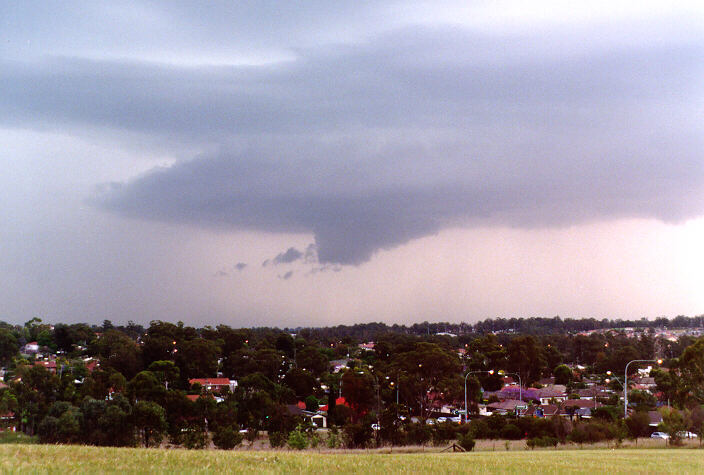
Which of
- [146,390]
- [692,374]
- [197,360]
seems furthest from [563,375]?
[146,390]

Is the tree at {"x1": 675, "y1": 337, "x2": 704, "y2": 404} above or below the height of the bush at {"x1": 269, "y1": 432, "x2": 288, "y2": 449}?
above

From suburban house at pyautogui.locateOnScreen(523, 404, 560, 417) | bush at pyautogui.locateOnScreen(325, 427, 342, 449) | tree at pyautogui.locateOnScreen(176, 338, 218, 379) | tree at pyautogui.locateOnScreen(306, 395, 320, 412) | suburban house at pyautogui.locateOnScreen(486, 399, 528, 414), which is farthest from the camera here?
tree at pyautogui.locateOnScreen(176, 338, 218, 379)

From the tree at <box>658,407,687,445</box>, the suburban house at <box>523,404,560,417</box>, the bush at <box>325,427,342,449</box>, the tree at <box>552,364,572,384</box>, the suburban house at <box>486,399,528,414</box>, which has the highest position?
the tree at <box>658,407,687,445</box>

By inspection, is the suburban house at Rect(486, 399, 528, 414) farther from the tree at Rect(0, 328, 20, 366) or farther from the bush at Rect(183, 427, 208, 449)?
the tree at Rect(0, 328, 20, 366)

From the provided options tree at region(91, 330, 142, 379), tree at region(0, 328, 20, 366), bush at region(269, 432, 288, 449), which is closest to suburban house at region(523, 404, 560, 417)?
bush at region(269, 432, 288, 449)

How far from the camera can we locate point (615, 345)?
150750 mm

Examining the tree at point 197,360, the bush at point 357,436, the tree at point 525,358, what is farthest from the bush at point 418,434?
the tree at point 525,358

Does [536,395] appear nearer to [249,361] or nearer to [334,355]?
[249,361]

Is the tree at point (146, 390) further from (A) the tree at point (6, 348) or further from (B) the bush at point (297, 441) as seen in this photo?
(A) the tree at point (6, 348)

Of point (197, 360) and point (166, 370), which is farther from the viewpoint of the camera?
point (197, 360)

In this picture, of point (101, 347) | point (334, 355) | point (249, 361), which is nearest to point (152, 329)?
point (101, 347)

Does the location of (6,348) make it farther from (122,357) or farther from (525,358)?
(525,358)

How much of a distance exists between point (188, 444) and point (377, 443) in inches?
561

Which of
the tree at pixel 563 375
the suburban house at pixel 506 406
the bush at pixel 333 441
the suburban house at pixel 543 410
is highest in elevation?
the bush at pixel 333 441
